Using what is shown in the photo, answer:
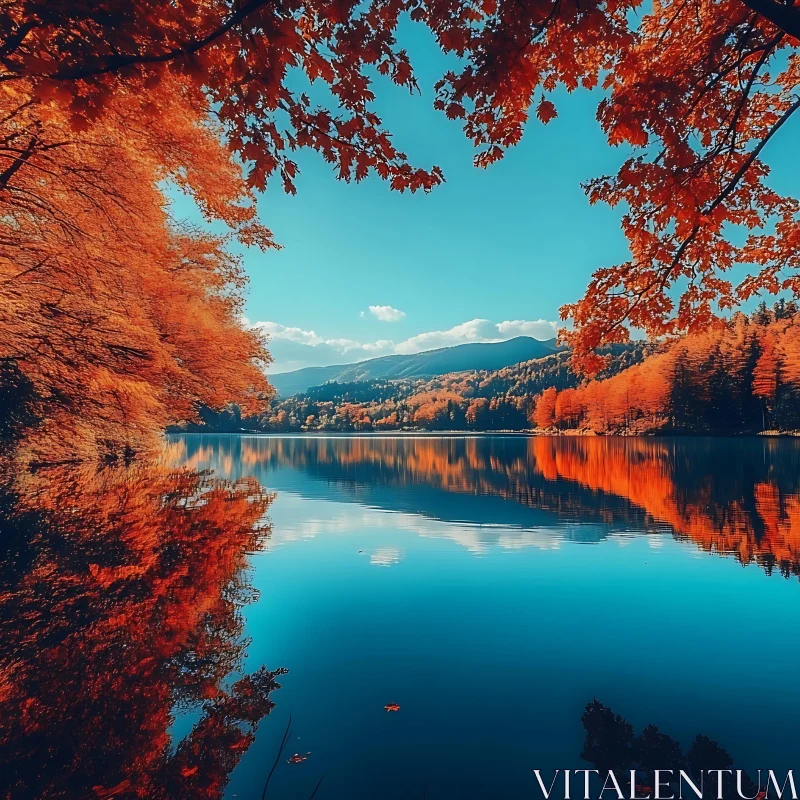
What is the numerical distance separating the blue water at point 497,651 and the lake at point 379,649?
28mm

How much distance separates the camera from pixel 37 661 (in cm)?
511

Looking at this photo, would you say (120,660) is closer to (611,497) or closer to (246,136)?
(246,136)

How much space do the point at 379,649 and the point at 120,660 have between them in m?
3.08

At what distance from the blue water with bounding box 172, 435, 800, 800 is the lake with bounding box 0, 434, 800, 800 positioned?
1.1 inches

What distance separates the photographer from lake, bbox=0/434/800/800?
4004mm

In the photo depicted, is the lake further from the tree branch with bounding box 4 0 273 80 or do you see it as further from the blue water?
the tree branch with bounding box 4 0 273 80

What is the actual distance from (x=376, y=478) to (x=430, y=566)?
18959 mm

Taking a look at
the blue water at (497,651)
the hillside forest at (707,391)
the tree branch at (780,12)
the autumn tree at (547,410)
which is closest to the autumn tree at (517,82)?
the tree branch at (780,12)

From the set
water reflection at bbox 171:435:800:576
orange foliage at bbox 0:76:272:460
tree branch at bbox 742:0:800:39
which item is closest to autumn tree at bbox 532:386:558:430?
water reflection at bbox 171:435:800:576

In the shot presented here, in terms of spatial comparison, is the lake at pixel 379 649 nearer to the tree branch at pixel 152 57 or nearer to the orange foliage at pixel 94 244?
the orange foliage at pixel 94 244

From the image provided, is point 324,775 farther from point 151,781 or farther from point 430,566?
point 430,566

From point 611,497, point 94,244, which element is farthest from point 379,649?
point 611,497

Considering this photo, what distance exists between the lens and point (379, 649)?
247 inches

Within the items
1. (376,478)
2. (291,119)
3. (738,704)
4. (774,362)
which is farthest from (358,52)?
(774,362)
